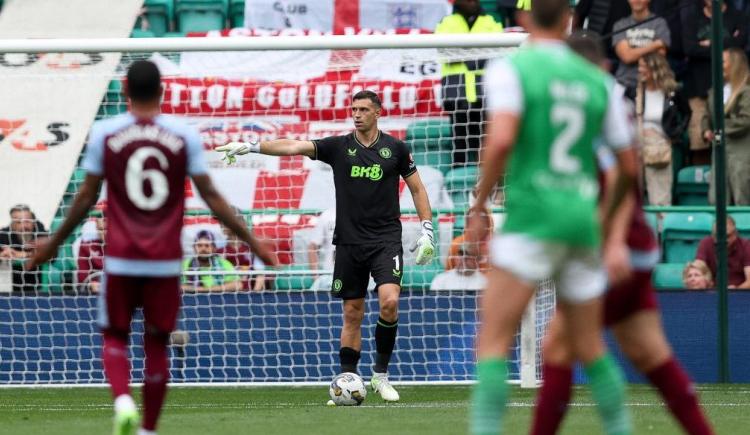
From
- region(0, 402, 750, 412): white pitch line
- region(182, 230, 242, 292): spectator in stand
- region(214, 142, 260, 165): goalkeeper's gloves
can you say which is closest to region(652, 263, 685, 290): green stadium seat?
region(0, 402, 750, 412): white pitch line

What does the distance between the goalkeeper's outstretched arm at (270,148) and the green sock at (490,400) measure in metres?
5.33

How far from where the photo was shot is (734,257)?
12.9 m

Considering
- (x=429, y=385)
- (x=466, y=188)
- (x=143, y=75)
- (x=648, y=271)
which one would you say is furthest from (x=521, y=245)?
(x=466, y=188)

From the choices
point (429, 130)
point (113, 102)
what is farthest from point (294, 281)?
point (113, 102)

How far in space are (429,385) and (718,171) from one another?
3.10 meters

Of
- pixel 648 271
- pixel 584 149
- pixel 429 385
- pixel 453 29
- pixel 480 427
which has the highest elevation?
pixel 453 29

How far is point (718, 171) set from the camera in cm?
1230

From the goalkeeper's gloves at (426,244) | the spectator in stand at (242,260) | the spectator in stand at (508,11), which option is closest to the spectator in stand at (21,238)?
the spectator in stand at (242,260)

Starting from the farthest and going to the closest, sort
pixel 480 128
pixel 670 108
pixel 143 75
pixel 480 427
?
pixel 670 108
pixel 480 128
pixel 143 75
pixel 480 427

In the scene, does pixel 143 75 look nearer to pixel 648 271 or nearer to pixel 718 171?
pixel 648 271

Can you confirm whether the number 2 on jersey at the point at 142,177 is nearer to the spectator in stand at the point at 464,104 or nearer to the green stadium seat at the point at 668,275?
the spectator in stand at the point at 464,104

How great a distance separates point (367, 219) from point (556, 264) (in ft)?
17.7

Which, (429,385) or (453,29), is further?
(453,29)

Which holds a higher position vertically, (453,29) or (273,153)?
(453,29)
